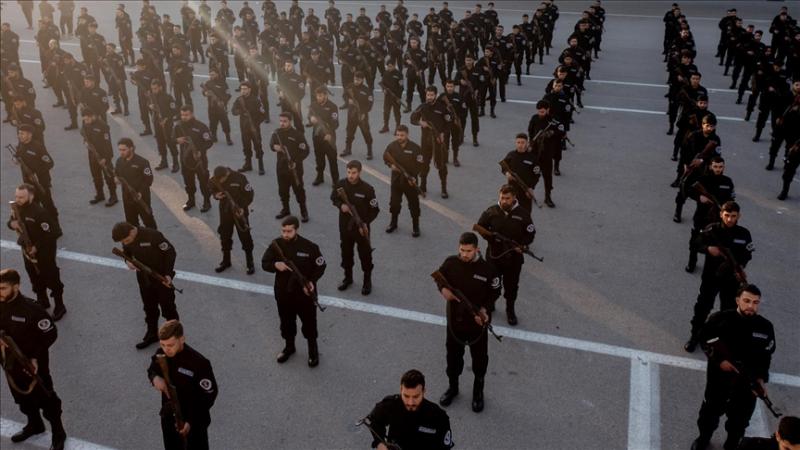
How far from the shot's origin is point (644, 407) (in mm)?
6828

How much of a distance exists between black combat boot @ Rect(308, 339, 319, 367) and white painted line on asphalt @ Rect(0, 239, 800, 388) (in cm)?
131

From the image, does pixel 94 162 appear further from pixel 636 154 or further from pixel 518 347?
pixel 636 154

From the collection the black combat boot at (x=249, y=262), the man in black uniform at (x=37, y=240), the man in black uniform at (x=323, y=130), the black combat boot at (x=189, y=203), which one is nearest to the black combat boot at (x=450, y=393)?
the black combat boot at (x=249, y=262)

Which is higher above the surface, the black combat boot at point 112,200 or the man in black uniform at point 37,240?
the man in black uniform at point 37,240

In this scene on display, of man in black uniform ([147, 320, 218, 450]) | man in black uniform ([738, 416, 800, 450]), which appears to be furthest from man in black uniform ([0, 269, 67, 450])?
man in black uniform ([738, 416, 800, 450])

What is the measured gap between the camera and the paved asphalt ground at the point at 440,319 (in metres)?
6.72

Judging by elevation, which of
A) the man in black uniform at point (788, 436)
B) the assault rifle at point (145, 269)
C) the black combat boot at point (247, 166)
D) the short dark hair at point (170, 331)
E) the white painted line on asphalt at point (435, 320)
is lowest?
the white painted line on asphalt at point (435, 320)

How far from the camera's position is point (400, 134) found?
10.3 meters

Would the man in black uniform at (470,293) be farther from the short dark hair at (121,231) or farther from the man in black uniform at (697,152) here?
the man in black uniform at (697,152)

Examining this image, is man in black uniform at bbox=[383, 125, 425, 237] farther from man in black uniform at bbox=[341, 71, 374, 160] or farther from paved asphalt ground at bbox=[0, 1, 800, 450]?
man in black uniform at bbox=[341, 71, 374, 160]

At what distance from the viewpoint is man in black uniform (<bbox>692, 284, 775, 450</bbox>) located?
5.58 metres

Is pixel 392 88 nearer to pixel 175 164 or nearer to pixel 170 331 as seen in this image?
pixel 175 164

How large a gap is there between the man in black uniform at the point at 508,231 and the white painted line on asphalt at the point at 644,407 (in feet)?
6.01

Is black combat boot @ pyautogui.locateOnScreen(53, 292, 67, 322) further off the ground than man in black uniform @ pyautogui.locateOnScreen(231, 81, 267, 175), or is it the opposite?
man in black uniform @ pyautogui.locateOnScreen(231, 81, 267, 175)
